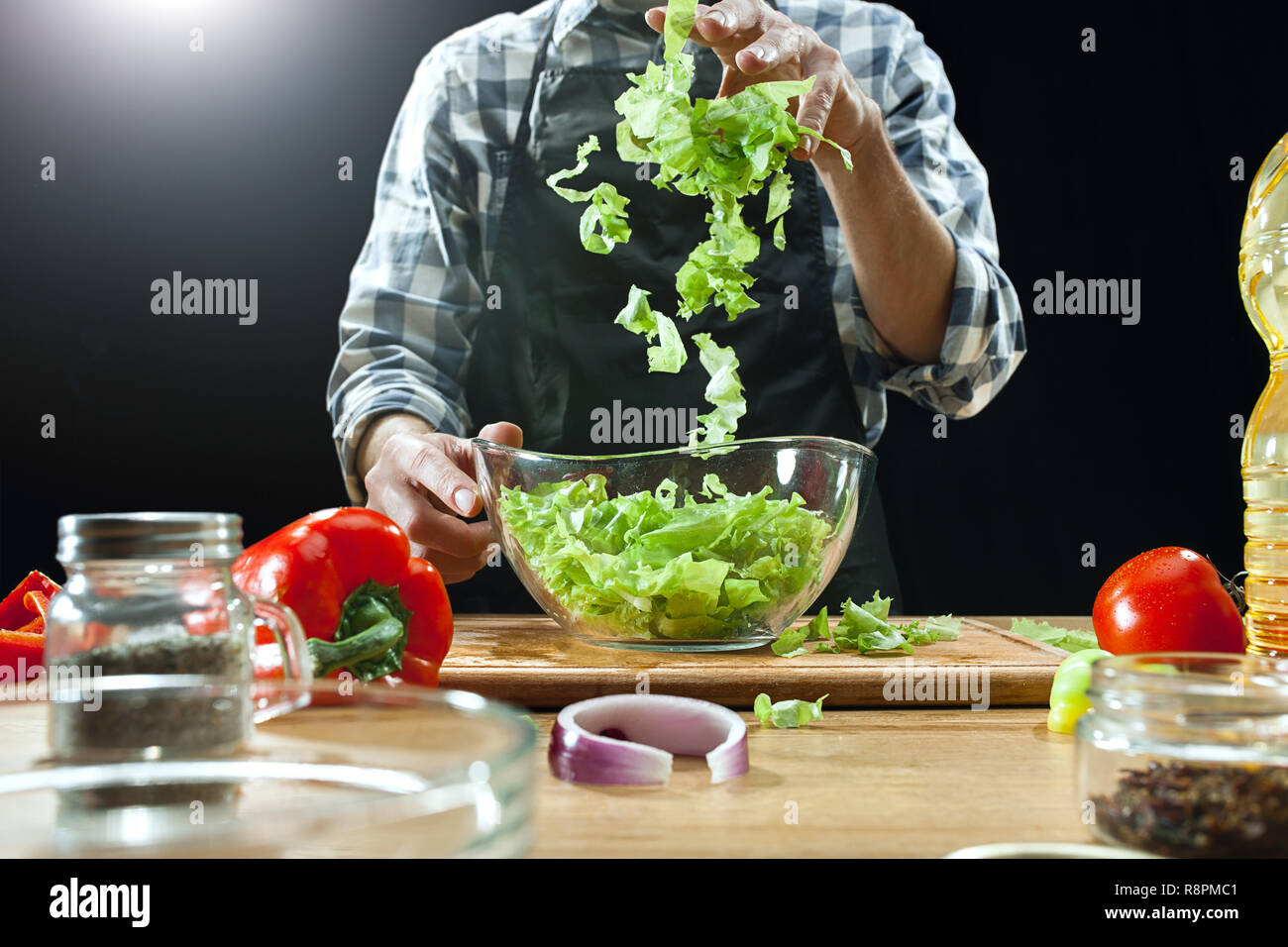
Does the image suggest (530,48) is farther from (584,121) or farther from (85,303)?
(85,303)

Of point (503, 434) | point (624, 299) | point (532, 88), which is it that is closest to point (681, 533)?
point (503, 434)

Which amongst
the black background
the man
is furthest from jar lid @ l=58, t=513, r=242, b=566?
the black background

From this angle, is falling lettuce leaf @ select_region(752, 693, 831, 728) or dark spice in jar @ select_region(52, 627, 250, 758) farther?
falling lettuce leaf @ select_region(752, 693, 831, 728)

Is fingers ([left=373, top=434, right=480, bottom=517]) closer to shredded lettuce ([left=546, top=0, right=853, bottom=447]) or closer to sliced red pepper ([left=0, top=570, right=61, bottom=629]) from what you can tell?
shredded lettuce ([left=546, top=0, right=853, bottom=447])

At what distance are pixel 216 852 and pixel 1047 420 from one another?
8.72 ft

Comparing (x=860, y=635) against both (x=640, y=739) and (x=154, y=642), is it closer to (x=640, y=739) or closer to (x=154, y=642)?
(x=640, y=739)

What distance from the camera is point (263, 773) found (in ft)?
1.78

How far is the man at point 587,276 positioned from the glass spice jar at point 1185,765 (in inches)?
53.8

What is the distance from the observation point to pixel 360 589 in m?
1.00

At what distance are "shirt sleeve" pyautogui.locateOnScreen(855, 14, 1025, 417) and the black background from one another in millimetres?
691

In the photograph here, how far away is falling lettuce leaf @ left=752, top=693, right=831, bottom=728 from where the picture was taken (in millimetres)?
918

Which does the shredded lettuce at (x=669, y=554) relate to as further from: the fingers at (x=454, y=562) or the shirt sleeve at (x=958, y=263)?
the shirt sleeve at (x=958, y=263)

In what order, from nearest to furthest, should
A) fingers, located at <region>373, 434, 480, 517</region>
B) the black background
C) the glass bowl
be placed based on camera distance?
1. the glass bowl
2. fingers, located at <region>373, 434, 480, 517</region>
3. the black background
